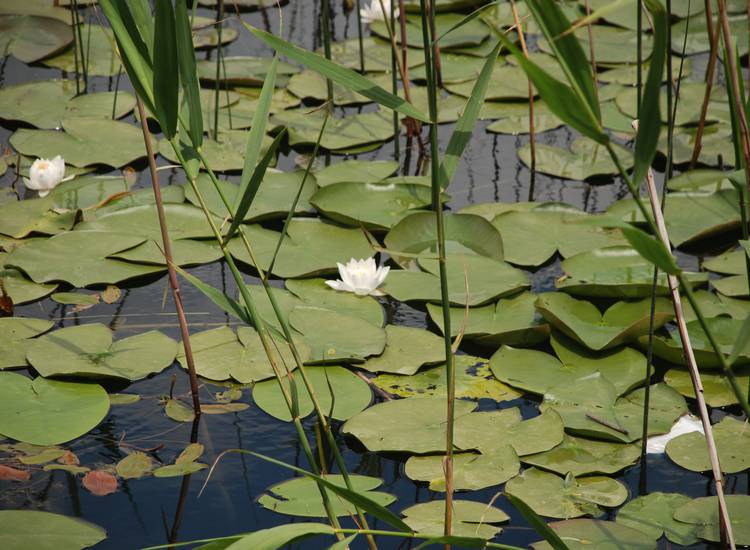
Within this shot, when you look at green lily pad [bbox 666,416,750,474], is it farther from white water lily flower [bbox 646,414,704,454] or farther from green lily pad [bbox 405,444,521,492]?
green lily pad [bbox 405,444,521,492]

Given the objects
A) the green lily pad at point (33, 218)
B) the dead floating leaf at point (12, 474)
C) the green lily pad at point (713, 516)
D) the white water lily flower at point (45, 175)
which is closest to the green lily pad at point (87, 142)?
the white water lily flower at point (45, 175)

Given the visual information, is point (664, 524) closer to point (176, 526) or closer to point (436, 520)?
point (436, 520)

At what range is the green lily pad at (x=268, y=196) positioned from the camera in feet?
7.51

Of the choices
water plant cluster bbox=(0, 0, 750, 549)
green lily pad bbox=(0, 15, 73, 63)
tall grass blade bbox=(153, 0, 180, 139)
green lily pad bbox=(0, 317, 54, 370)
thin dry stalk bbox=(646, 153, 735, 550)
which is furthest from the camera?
green lily pad bbox=(0, 15, 73, 63)

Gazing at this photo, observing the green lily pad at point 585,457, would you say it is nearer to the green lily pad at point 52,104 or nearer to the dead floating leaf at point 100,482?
the dead floating leaf at point 100,482

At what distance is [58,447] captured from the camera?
5.08 feet

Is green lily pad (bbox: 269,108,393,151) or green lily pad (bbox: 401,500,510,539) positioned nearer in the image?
green lily pad (bbox: 401,500,510,539)

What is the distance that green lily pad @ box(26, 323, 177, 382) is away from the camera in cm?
171

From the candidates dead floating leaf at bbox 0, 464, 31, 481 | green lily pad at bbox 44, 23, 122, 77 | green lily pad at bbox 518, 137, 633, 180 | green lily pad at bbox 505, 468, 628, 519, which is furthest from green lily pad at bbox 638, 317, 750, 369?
green lily pad at bbox 44, 23, 122, 77

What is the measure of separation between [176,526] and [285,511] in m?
0.17

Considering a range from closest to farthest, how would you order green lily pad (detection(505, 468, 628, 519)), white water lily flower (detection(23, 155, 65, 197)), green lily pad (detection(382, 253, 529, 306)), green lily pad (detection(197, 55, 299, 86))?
green lily pad (detection(505, 468, 628, 519)), green lily pad (detection(382, 253, 529, 306)), white water lily flower (detection(23, 155, 65, 197)), green lily pad (detection(197, 55, 299, 86))

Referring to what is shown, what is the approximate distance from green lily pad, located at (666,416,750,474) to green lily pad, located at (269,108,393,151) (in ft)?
4.86

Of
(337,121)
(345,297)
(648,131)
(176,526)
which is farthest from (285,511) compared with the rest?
(337,121)

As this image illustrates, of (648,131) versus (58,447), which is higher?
(648,131)
